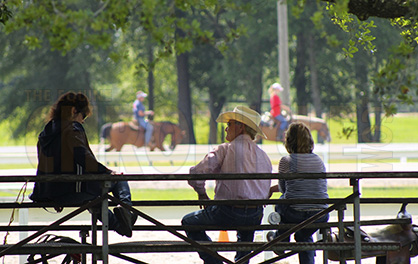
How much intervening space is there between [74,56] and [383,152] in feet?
62.7

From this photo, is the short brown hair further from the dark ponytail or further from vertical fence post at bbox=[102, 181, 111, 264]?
vertical fence post at bbox=[102, 181, 111, 264]

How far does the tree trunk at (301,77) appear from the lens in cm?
3077

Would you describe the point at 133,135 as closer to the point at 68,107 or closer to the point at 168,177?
the point at 68,107

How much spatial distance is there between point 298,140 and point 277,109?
15028 millimetres

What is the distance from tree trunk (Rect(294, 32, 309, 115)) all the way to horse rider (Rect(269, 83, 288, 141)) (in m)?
9.21

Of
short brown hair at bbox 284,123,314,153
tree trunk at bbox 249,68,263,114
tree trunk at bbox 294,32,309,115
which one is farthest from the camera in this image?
tree trunk at bbox 249,68,263,114

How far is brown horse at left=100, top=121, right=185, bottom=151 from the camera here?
2278 centimetres

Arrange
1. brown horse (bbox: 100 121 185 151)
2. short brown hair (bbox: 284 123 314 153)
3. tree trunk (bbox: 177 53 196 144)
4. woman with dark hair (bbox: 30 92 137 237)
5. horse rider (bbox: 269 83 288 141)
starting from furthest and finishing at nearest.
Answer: tree trunk (bbox: 177 53 196 144) → brown horse (bbox: 100 121 185 151) → horse rider (bbox: 269 83 288 141) → short brown hair (bbox: 284 123 314 153) → woman with dark hair (bbox: 30 92 137 237)

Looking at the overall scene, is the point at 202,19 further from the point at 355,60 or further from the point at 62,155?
the point at 62,155

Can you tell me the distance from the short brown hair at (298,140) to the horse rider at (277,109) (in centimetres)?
1458

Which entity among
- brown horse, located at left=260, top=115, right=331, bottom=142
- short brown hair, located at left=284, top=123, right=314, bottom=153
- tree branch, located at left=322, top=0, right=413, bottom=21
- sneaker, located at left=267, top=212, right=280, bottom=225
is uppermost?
brown horse, located at left=260, top=115, right=331, bottom=142

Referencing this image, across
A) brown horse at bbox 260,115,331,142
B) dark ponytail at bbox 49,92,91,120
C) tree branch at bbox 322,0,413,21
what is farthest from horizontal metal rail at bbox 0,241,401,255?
brown horse at bbox 260,115,331,142

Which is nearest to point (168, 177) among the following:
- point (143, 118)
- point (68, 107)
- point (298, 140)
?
point (68, 107)

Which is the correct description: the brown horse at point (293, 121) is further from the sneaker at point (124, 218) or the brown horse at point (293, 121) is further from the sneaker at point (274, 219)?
the sneaker at point (124, 218)
